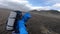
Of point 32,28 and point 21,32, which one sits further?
point 32,28

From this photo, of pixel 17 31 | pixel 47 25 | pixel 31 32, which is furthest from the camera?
pixel 47 25

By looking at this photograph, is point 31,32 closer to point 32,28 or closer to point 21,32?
point 32,28

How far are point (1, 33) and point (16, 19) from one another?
12.3 feet

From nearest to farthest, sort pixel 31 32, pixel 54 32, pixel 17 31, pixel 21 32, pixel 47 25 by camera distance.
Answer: pixel 21 32 < pixel 17 31 < pixel 31 32 < pixel 54 32 < pixel 47 25

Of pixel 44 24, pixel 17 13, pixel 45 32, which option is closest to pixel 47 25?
pixel 44 24

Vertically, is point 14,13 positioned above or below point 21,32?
above

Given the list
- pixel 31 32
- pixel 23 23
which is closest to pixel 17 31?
pixel 23 23

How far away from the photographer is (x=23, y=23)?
8.94 meters

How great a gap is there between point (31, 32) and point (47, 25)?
267 centimetres

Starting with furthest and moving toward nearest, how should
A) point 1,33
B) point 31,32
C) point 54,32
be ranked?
point 54,32 < point 31,32 < point 1,33

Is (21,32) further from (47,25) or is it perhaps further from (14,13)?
(47,25)

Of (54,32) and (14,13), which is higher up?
(14,13)

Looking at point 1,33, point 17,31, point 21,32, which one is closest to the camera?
point 21,32

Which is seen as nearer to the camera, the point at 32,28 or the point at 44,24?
the point at 32,28
